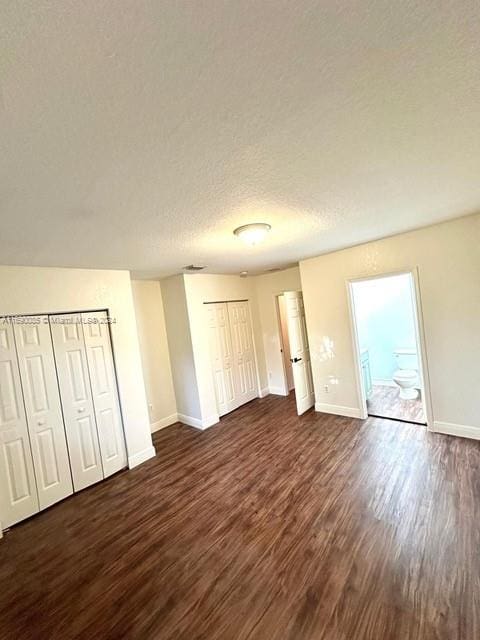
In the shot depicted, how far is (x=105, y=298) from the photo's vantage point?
342 cm

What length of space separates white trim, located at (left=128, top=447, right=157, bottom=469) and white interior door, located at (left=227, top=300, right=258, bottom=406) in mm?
1826

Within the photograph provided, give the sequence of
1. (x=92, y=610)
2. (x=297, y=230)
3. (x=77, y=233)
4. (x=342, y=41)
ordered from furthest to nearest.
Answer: (x=297, y=230) → (x=77, y=233) → (x=92, y=610) → (x=342, y=41)

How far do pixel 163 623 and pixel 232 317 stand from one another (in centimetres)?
398

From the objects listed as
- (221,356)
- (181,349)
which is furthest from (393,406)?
→ (181,349)

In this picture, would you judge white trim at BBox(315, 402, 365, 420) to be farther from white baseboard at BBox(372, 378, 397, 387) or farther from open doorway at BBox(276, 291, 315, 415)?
white baseboard at BBox(372, 378, 397, 387)

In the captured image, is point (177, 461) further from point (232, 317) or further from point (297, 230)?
point (297, 230)

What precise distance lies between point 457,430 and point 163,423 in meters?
4.05

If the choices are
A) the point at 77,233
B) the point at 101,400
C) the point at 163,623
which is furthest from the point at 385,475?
the point at 77,233

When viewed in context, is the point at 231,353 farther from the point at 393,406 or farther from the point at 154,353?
the point at 393,406

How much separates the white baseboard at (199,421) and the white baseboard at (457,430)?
9.86 ft

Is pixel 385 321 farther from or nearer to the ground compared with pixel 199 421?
farther from the ground

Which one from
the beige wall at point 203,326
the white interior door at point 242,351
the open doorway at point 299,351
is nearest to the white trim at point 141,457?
the beige wall at point 203,326

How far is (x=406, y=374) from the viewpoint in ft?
14.8

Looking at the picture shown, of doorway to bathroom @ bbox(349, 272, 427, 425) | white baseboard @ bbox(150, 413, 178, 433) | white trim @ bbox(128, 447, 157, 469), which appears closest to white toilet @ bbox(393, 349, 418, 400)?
doorway to bathroom @ bbox(349, 272, 427, 425)
